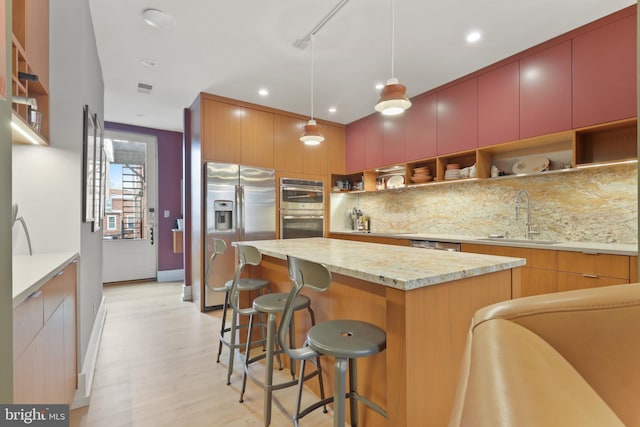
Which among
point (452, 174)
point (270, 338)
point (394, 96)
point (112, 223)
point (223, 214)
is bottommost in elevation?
point (270, 338)

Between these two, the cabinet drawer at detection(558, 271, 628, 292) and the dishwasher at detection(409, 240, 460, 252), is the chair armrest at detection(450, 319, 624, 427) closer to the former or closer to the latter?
the cabinet drawer at detection(558, 271, 628, 292)

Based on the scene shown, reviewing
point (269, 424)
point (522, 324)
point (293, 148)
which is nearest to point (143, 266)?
point (293, 148)

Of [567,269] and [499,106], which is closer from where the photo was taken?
[567,269]

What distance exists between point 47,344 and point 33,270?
1.06 ft

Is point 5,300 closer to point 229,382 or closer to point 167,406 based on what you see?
point 167,406

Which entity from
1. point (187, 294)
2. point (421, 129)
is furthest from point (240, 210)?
point (421, 129)

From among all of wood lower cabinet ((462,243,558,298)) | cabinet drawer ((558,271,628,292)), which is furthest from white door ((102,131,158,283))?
cabinet drawer ((558,271,628,292))

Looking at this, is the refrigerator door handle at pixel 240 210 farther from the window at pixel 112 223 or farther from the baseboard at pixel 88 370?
the window at pixel 112 223

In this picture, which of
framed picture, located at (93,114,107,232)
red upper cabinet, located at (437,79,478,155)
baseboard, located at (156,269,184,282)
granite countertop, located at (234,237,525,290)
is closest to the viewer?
granite countertop, located at (234,237,525,290)

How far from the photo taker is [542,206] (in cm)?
305

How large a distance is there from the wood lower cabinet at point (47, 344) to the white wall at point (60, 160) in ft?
0.88

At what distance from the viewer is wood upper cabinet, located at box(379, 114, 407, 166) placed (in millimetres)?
4168

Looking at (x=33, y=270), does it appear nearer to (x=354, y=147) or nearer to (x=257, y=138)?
(x=257, y=138)

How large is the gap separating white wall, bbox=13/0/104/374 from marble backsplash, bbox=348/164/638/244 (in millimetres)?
3803
